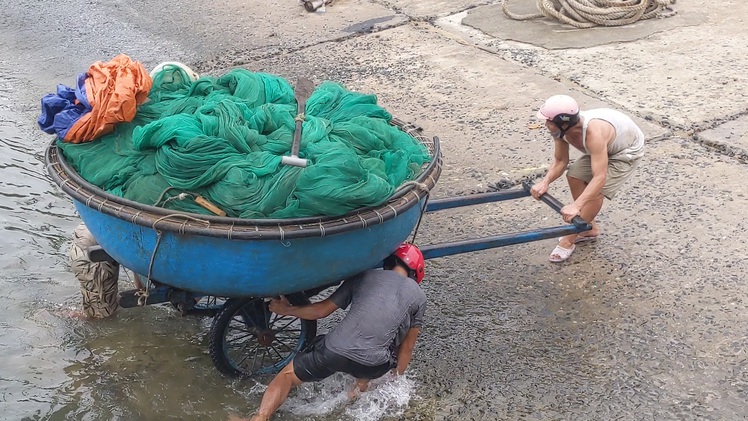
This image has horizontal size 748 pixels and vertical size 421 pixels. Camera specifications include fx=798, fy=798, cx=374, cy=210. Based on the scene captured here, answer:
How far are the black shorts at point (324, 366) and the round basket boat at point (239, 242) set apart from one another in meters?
0.35

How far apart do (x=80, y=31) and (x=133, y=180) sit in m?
7.13

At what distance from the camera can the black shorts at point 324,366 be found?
11.8 feet

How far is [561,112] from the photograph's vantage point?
4.29 metres

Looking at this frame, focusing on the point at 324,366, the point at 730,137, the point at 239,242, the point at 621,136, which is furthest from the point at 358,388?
the point at 730,137

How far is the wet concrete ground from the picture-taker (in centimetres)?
395

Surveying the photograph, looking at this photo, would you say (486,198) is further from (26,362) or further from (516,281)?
(26,362)

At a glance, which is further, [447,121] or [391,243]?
[447,121]

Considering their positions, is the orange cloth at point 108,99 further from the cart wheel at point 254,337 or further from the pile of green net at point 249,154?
the cart wheel at point 254,337

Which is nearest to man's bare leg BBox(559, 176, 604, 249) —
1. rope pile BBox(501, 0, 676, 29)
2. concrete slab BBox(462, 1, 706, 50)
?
concrete slab BBox(462, 1, 706, 50)

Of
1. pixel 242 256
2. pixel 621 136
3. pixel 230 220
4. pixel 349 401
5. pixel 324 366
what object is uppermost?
pixel 230 220

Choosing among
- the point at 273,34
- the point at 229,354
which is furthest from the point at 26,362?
the point at 273,34

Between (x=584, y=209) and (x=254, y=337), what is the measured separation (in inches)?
81.7

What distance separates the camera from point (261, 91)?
3982 millimetres

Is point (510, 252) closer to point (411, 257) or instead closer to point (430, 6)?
point (411, 257)
